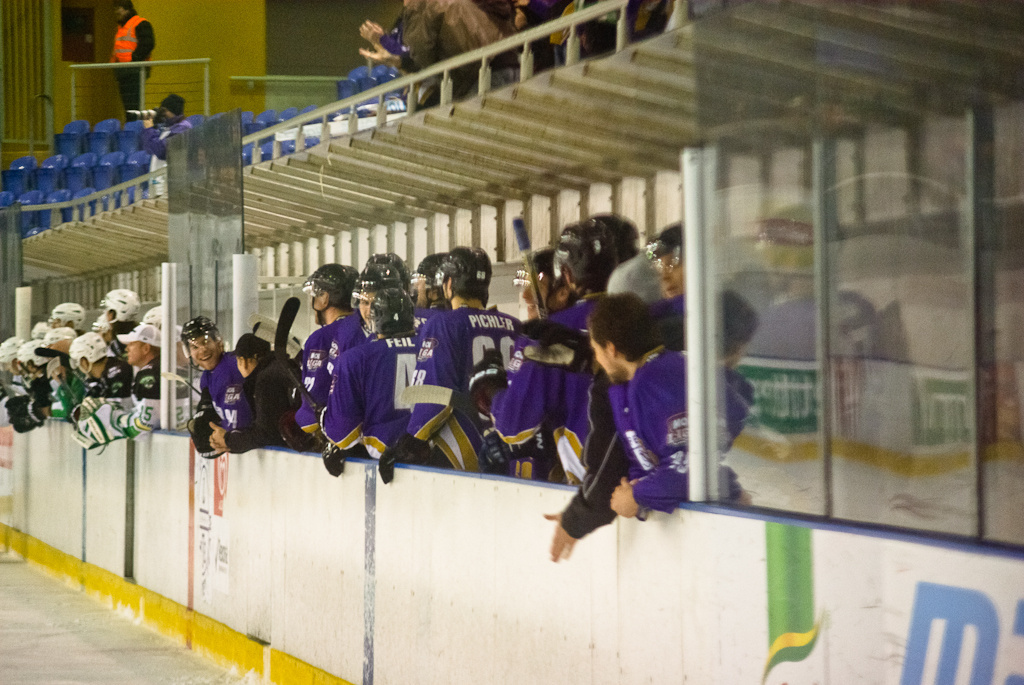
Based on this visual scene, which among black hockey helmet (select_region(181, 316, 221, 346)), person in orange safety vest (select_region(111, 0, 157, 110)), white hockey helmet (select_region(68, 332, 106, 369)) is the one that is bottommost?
white hockey helmet (select_region(68, 332, 106, 369))

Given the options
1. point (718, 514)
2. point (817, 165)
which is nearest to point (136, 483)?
point (718, 514)

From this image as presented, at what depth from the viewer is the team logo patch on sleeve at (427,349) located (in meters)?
5.15

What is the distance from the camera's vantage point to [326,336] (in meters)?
6.29

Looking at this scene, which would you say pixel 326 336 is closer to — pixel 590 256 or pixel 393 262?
pixel 393 262

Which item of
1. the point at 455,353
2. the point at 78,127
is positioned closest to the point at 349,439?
the point at 455,353

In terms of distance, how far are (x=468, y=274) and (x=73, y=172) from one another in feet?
54.0

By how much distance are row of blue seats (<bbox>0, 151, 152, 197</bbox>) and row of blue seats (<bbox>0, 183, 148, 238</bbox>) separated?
18cm

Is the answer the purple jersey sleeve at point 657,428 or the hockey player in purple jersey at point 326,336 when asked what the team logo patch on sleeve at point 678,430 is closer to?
the purple jersey sleeve at point 657,428

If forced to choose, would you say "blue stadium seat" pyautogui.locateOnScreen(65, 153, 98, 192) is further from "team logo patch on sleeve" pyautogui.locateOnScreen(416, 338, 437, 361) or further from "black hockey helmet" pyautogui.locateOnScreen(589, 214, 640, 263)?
"black hockey helmet" pyautogui.locateOnScreen(589, 214, 640, 263)

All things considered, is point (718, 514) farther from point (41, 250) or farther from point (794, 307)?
point (41, 250)

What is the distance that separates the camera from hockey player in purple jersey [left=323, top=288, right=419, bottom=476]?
5398mm

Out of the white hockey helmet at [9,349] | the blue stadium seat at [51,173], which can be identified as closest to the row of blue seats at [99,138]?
the blue stadium seat at [51,173]

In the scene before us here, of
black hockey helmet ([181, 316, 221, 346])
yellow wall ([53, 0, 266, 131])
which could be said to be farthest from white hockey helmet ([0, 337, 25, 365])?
yellow wall ([53, 0, 266, 131])

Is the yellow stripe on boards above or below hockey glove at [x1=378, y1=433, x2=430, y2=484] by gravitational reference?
A: below
